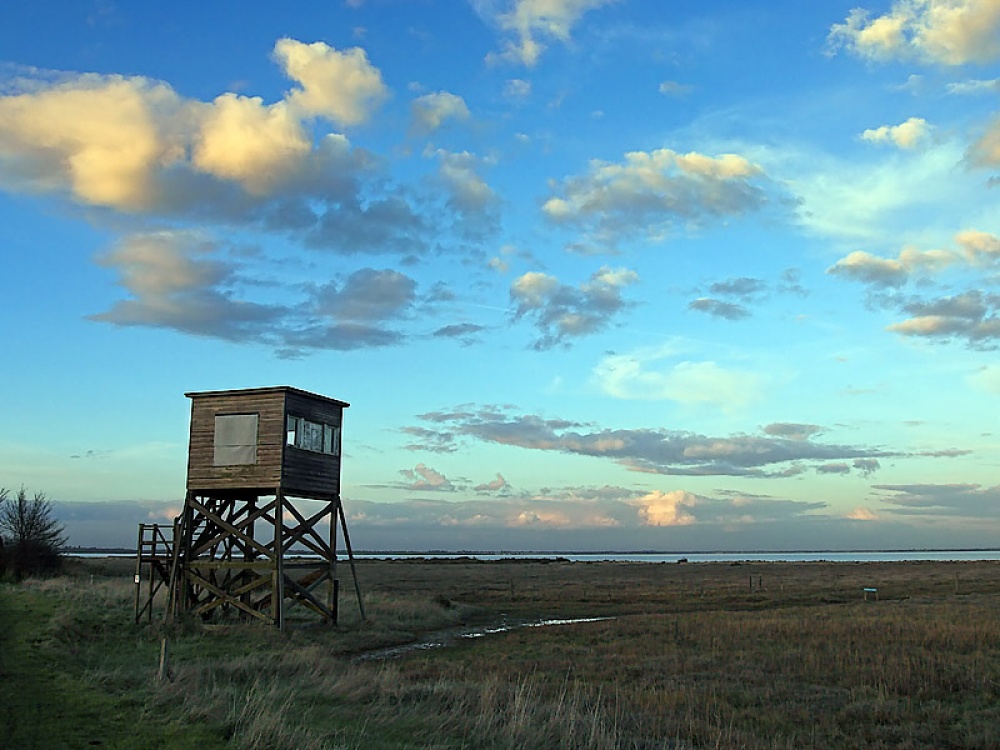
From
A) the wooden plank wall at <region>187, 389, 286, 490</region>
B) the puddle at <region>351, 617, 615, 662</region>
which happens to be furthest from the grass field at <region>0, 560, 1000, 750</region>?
the wooden plank wall at <region>187, 389, 286, 490</region>

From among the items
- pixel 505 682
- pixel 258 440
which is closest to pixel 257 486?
pixel 258 440

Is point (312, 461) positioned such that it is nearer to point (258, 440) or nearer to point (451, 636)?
point (258, 440)

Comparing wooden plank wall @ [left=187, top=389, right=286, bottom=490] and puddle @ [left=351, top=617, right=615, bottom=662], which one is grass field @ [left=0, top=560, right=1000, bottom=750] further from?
wooden plank wall @ [left=187, top=389, right=286, bottom=490]

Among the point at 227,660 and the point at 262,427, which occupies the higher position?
the point at 262,427

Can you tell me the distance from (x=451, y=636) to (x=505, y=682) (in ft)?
45.6

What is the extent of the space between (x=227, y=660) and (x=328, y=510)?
39.7 ft

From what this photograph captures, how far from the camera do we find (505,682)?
21.3m

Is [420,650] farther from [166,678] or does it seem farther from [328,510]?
[166,678]

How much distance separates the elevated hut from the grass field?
2367 mm

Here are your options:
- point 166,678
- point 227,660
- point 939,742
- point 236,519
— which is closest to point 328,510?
point 236,519

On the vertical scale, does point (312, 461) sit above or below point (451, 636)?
above

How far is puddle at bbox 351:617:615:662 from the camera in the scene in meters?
29.3

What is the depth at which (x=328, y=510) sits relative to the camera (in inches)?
1351

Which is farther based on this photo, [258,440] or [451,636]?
[451,636]
